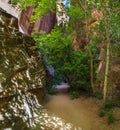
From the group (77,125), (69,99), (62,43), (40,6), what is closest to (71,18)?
(62,43)

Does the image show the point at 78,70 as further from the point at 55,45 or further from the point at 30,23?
the point at 30,23

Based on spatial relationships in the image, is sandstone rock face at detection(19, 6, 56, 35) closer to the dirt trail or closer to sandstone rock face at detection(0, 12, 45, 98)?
sandstone rock face at detection(0, 12, 45, 98)

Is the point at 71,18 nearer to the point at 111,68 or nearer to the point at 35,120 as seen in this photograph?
the point at 111,68

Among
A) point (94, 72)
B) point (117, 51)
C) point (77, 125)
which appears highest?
point (117, 51)

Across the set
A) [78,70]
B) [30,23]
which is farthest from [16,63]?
[30,23]

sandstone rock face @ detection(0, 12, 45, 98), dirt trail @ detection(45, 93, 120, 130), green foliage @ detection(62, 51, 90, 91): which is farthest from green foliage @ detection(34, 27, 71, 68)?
dirt trail @ detection(45, 93, 120, 130)

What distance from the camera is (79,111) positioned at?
40.3 ft

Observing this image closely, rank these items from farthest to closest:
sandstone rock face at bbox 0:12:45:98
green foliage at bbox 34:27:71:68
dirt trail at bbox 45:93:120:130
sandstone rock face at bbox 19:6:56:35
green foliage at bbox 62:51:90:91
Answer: sandstone rock face at bbox 19:6:56:35 < green foliage at bbox 62:51:90:91 < green foliage at bbox 34:27:71:68 < dirt trail at bbox 45:93:120:130 < sandstone rock face at bbox 0:12:45:98

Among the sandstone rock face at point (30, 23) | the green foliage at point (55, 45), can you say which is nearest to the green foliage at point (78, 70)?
the green foliage at point (55, 45)

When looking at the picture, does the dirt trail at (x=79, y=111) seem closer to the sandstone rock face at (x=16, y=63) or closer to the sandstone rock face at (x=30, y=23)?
the sandstone rock face at (x=16, y=63)

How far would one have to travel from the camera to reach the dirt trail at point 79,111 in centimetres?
1066

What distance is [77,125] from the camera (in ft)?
34.4

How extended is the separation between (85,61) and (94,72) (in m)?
0.96

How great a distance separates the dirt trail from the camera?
10656mm
